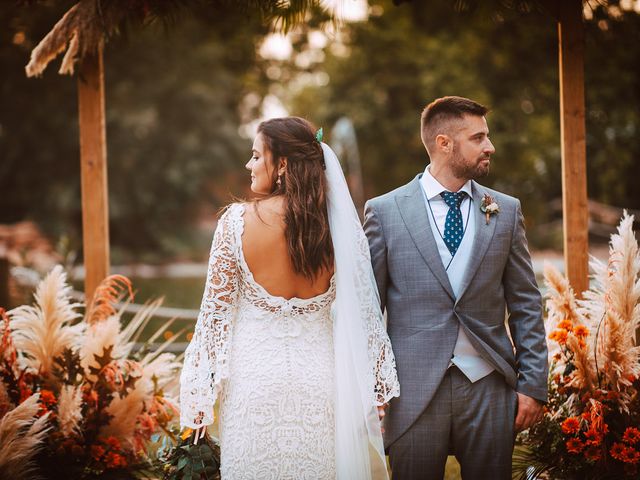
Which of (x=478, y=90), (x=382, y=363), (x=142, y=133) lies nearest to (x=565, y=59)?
(x=382, y=363)

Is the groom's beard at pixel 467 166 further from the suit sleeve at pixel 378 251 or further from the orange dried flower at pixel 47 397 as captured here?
the orange dried flower at pixel 47 397

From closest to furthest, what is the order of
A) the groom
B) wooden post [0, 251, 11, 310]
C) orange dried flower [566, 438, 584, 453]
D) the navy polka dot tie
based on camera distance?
the groom < the navy polka dot tie < orange dried flower [566, 438, 584, 453] < wooden post [0, 251, 11, 310]

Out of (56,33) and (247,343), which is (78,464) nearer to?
(247,343)

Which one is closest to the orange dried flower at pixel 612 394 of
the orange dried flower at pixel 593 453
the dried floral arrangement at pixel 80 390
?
the orange dried flower at pixel 593 453

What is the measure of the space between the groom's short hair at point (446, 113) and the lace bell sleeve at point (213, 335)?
1.07 meters

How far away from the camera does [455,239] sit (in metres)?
3.14

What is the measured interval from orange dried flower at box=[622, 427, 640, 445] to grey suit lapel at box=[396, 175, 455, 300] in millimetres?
1519

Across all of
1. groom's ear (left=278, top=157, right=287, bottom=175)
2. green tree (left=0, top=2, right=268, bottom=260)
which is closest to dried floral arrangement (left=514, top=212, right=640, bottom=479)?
groom's ear (left=278, top=157, right=287, bottom=175)

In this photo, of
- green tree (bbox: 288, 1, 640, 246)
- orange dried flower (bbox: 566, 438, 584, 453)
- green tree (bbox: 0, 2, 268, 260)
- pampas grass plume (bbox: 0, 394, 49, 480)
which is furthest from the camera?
green tree (bbox: 0, 2, 268, 260)

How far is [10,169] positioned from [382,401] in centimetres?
2062

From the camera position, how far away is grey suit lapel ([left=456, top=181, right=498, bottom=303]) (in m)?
3.01

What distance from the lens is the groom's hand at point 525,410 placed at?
120 inches

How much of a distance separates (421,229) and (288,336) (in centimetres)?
80

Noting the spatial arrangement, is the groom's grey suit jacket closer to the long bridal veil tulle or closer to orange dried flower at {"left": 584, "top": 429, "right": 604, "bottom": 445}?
the long bridal veil tulle
